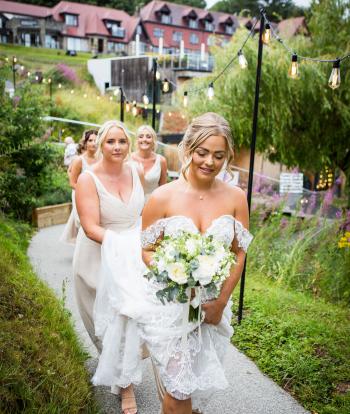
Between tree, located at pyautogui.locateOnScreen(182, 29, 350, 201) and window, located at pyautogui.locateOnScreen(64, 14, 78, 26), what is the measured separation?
37208 millimetres

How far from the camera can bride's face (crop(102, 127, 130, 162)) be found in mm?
3480

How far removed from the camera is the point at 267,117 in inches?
478

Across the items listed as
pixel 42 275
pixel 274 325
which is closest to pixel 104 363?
pixel 274 325

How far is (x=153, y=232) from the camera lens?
253 cm

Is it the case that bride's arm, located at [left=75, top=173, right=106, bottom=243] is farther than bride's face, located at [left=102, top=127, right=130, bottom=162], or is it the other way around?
bride's face, located at [left=102, top=127, right=130, bottom=162]

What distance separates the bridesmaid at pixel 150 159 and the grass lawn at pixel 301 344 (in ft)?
6.52

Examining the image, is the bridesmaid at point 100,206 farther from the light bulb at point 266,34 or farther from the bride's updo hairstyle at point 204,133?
the light bulb at point 266,34

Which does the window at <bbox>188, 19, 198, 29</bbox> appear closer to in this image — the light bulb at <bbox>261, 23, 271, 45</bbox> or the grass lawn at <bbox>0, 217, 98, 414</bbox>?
the light bulb at <bbox>261, 23, 271, 45</bbox>

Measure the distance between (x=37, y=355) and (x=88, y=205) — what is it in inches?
46.2

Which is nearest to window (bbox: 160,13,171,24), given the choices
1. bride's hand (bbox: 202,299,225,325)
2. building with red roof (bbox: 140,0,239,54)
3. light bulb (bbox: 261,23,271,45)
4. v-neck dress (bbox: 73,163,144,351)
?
building with red roof (bbox: 140,0,239,54)

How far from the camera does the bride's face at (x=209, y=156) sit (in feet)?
7.73

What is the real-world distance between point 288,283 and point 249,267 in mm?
782

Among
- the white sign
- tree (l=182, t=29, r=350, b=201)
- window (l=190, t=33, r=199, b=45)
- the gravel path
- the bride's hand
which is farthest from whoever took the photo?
window (l=190, t=33, r=199, b=45)

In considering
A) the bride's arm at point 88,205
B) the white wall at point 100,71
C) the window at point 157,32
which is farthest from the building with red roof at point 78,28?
the bride's arm at point 88,205
